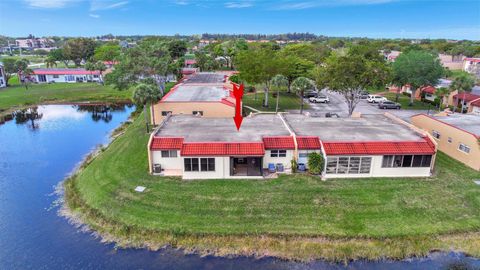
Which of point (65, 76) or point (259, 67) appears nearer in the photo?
point (259, 67)

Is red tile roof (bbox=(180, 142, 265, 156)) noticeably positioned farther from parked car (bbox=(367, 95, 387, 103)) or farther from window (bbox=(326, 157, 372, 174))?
parked car (bbox=(367, 95, 387, 103))

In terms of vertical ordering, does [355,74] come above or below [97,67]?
above

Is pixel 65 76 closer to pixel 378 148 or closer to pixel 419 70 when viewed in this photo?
pixel 419 70

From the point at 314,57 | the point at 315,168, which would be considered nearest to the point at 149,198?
the point at 315,168

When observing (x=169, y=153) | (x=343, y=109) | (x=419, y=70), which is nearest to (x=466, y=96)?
(x=419, y=70)

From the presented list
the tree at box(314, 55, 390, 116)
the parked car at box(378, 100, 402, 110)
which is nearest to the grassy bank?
the tree at box(314, 55, 390, 116)

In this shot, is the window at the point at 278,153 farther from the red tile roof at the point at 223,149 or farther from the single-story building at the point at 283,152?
the red tile roof at the point at 223,149

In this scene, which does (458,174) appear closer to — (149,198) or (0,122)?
(149,198)

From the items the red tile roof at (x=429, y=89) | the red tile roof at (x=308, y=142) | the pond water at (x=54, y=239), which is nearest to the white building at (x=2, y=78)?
the pond water at (x=54, y=239)
